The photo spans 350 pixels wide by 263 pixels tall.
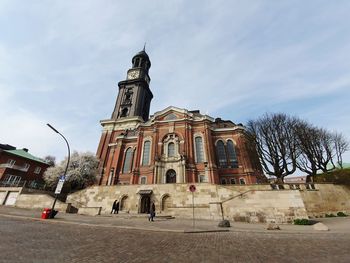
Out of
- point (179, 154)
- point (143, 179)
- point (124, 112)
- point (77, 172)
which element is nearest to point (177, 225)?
point (179, 154)

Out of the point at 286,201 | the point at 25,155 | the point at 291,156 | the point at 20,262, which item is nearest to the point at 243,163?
the point at 291,156

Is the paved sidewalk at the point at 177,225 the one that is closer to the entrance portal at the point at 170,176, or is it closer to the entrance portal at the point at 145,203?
the entrance portal at the point at 145,203

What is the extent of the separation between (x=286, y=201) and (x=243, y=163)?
46.5 feet

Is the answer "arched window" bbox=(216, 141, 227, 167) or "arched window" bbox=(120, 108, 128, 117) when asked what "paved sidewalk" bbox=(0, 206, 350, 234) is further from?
"arched window" bbox=(120, 108, 128, 117)

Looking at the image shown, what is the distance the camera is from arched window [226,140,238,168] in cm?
2983

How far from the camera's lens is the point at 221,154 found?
3114cm

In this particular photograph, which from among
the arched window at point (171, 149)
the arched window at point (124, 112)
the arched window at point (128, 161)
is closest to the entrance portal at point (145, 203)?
the arched window at point (171, 149)

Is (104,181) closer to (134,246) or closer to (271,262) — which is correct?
(134,246)

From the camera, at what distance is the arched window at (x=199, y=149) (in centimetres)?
2916

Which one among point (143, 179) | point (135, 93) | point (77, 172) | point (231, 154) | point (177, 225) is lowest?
point (177, 225)

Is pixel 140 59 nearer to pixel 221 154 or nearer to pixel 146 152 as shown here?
pixel 146 152

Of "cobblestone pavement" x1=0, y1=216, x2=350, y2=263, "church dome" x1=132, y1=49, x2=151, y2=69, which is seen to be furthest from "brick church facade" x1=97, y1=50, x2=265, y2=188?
"church dome" x1=132, y1=49, x2=151, y2=69

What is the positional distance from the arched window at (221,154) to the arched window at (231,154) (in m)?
0.84

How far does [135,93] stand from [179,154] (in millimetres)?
Answer: 24379
